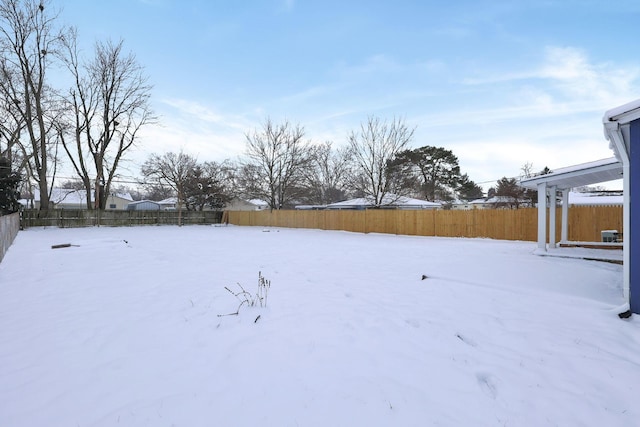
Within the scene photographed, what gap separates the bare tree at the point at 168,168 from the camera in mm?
27875

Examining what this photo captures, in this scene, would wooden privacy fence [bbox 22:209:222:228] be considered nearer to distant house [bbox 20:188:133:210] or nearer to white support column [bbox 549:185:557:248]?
distant house [bbox 20:188:133:210]

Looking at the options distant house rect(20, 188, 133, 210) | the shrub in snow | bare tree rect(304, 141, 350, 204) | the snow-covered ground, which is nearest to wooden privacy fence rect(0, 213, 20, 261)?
the snow-covered ground

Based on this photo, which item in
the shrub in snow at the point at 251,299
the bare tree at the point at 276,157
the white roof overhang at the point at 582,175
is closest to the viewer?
the shrub in snow at the point at 251,299

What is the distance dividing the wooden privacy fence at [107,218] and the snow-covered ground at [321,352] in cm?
1644

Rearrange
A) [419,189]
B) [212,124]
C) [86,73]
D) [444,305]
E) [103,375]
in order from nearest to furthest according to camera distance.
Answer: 1. [103,375]
2. [444,305]
3. [212,124]
4. [86,73]
5. [419,189]

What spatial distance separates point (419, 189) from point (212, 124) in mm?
21311

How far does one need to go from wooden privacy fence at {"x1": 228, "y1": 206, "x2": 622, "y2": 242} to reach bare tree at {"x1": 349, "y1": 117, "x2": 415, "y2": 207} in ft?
17.2

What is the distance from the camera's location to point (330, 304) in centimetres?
391

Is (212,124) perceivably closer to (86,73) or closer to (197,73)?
(197,73)

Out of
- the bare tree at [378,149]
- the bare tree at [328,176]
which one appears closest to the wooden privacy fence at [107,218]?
the bare tree at [328,176]

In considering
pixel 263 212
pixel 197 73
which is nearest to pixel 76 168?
pixel 263 212

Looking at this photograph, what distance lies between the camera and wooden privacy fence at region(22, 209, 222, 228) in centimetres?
1745

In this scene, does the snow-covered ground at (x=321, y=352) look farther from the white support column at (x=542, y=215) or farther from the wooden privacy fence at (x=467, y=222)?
the wooden privacy fence at (x=467, y=222)

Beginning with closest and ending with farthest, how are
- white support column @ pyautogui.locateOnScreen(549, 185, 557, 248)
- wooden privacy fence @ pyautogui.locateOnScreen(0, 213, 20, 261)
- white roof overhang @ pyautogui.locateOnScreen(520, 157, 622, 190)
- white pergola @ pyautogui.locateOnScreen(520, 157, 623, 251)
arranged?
white roof overhang @ pyautogui.locateOnScreen(520, 157, 622, 190) → white pergola @ pyautogui.locateOnScreen(520, 157, 623, 251) → wooden privacy fence @ pyautogui.locateOnScreen(0, 213, 20, 261) → white support column @ pyautogui.locateOnScreen(549, 185, 557, 248)
